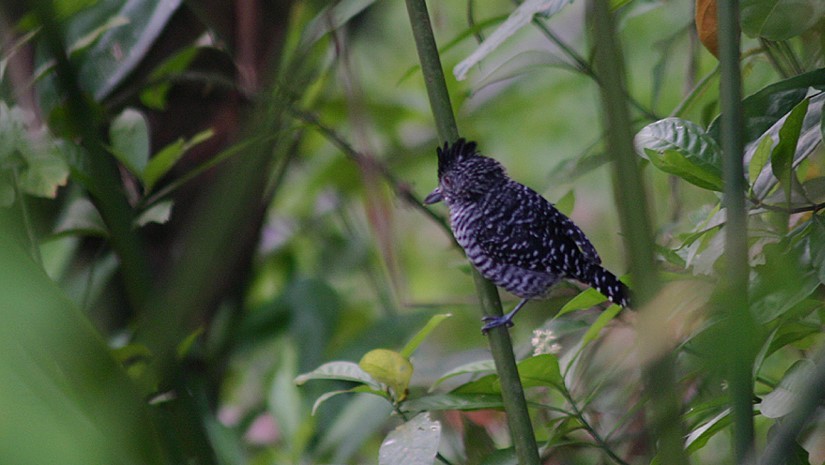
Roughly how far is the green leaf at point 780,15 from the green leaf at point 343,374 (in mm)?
600

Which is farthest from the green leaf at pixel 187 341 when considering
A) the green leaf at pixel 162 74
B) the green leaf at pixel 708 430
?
the green leaf at pixel 708 430

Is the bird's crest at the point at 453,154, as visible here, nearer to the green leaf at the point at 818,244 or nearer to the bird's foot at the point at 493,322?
the bird's foot at the point at 493,322

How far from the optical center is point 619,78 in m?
0.43

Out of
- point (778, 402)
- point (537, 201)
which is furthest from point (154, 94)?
point (778, 402)

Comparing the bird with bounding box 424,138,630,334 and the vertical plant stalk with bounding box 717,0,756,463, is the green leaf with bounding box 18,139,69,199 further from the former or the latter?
the vertical plant stalk with bounding box 717,0,756,463

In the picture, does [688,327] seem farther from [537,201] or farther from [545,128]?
[545,128]

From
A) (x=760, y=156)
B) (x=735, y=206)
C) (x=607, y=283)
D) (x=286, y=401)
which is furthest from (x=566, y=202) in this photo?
(x=735, y=206)

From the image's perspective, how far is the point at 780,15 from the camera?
93cm

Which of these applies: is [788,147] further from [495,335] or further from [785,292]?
[495,335]

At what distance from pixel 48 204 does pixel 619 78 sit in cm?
164

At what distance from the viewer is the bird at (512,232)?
1.61m

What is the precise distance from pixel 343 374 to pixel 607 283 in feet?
1.72

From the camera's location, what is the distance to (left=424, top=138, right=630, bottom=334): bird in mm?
1605

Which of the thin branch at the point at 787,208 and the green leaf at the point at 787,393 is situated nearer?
the green leaf at the point at 787,393
